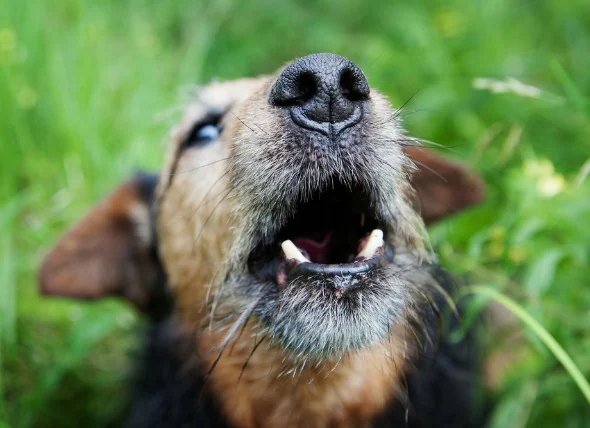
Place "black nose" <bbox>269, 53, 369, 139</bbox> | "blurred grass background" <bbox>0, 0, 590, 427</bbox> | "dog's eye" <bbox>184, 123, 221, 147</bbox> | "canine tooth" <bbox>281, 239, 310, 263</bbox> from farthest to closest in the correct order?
"dog's eye" <bbox>184, 123, 221, 147</bbox> < "blurred grass background" <bbox>0, 0, 590, 427</bbox> < "canine tooth" <bbox>281, 239, 310, 263</bbox> < "black nose" <bbox>269, 53, 369, 139</bbox>

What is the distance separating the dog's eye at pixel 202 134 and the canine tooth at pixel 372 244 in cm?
122

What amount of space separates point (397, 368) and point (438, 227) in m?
1.40

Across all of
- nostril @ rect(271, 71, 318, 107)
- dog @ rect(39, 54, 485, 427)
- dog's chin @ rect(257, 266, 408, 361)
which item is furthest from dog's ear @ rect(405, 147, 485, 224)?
nostril @ rect(271, 71, 318, 107)

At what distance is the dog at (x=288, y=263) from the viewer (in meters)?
2.30

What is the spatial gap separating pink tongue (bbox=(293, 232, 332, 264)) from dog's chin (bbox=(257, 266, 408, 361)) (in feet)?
1.12

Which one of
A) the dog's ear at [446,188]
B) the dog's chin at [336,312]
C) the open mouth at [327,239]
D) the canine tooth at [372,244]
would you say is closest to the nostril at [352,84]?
the open mouth at [327,239]

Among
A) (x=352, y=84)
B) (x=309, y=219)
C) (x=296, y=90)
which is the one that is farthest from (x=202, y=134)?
(x=352, y=84)

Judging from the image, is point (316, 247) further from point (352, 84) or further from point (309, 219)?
point (352, 84)

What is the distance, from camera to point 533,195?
319cm

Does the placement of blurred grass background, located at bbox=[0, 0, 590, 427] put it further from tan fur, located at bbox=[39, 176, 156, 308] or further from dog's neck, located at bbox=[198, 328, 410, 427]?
dog's neck, located at bbox=[198, 328, 410, 427]

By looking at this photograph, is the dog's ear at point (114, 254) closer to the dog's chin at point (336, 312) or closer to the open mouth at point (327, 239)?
the open mouth at point (327, 239)

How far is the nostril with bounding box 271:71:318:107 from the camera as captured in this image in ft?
7.32

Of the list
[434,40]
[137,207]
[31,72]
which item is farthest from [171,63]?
[137,207]

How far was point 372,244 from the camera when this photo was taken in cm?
243
